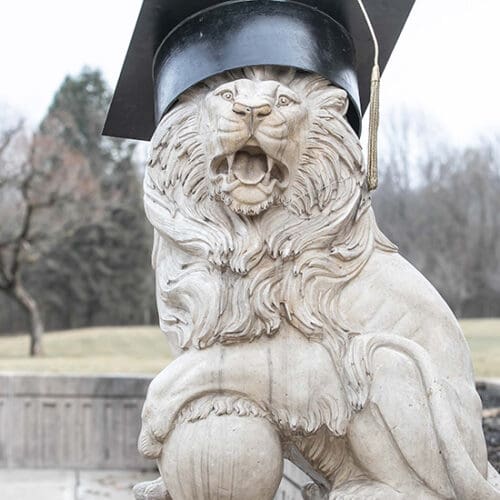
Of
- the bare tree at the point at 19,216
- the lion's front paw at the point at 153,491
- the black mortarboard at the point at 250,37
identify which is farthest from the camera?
the bare tree at the point at 19,216

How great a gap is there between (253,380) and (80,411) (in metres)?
3.64

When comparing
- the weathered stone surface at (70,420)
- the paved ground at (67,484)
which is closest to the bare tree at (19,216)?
the weathered stone surface at (70,420)

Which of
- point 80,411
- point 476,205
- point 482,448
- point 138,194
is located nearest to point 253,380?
point 482,448

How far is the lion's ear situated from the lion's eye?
0.13m

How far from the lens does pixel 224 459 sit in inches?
67.7

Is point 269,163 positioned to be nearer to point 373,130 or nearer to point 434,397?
point 373,130

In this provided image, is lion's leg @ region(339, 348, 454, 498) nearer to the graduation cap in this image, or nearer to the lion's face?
the lion's face

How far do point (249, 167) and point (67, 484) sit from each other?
11.8 ft

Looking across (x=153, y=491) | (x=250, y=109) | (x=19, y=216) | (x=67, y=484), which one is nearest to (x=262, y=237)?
(x=250, y=109)

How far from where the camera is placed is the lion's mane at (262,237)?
1.81 meters

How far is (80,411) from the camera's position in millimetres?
5121

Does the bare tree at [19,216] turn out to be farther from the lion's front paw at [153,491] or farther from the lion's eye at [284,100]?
the lion's eye at [284,100]

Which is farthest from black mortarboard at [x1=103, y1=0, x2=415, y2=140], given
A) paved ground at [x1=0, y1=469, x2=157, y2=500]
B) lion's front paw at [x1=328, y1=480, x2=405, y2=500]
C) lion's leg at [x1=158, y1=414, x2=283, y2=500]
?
paved ground at [x1=0, y1=469, x2=157, y2=500]

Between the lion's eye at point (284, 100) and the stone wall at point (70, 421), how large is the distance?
362 centimetres
